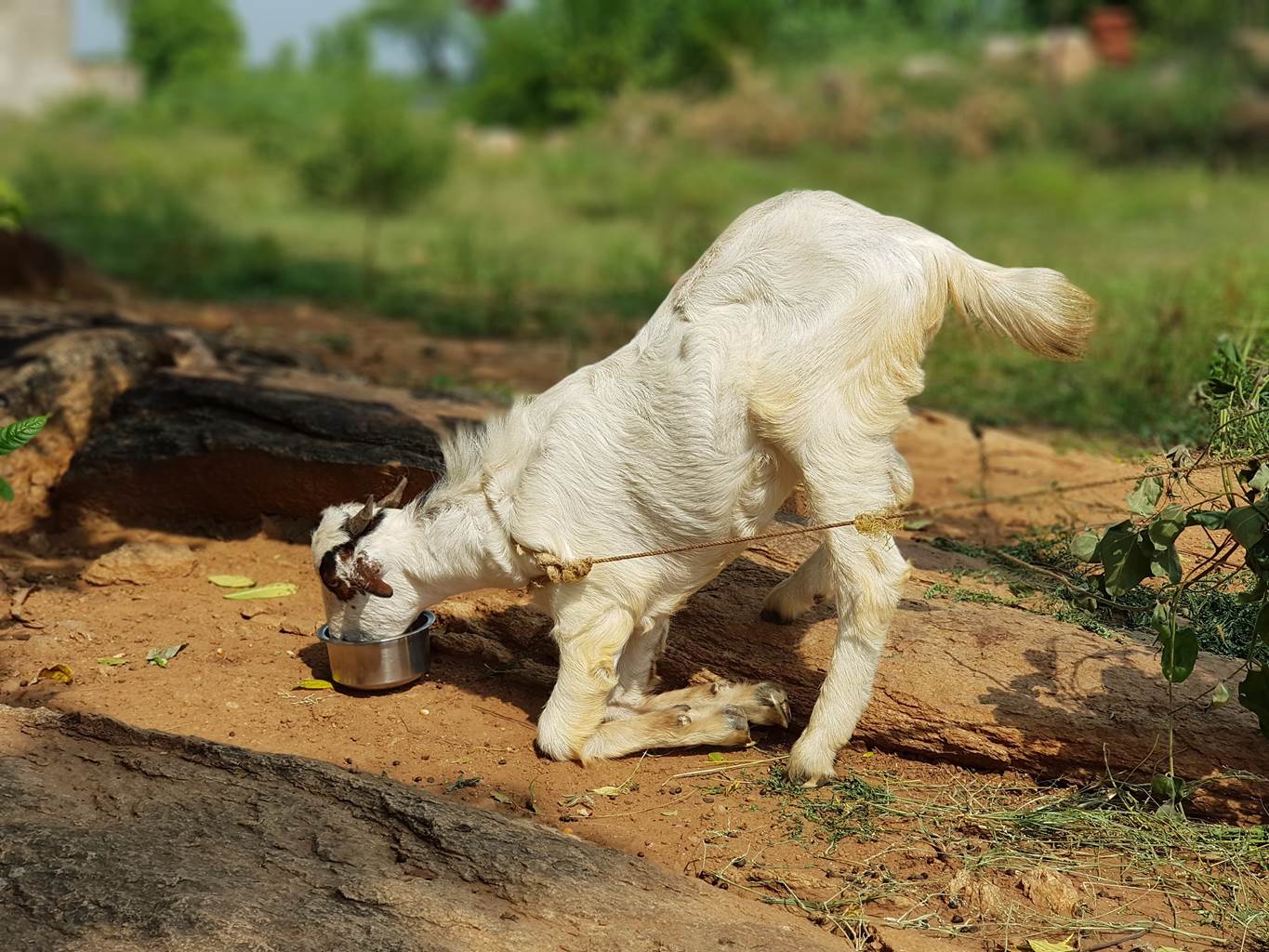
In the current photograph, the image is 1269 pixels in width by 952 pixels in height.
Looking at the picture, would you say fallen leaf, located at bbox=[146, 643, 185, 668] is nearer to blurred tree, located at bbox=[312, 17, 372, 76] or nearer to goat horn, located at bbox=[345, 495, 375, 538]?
goat horn, located at bbox=[345, 495, 375, 538]

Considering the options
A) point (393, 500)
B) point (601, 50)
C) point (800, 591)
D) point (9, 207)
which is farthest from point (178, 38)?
point (800, 591)

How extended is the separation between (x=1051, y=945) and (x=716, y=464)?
65.9 inches

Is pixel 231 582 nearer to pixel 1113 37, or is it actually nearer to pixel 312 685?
pixel 312 685

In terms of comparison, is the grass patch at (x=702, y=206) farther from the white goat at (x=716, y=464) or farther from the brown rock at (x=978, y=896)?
the brown rock at (x=978, y=896)

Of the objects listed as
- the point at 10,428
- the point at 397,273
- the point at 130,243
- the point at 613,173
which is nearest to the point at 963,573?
the point at 10,428

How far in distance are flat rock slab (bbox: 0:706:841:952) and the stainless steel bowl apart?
68 centimetres

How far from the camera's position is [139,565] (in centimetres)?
539

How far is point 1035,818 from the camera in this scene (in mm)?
3748

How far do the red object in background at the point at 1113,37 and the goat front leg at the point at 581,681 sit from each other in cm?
2739

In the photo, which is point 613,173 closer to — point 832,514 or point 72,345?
point 72,345

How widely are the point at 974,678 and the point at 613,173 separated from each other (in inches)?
638

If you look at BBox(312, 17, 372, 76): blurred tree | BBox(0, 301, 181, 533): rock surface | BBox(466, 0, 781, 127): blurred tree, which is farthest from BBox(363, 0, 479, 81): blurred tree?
BBox(0, 301, 181, 533): rock surface

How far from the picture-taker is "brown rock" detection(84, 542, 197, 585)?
536 centimetres

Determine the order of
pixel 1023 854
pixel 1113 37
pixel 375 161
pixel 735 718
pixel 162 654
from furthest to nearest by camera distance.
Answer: pixel 1113 37
pixel 375 161
pixel 162 654
pixel 735 718
pixel 1023 854
